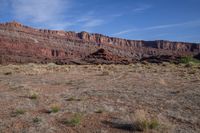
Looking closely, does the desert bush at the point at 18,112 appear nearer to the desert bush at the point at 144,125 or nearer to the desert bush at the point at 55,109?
the desert bush at the point at 55,109

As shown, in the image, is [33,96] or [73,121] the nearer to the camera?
[73,121]

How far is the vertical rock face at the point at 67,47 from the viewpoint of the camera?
74544mm

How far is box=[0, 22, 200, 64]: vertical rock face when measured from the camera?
74.5 m

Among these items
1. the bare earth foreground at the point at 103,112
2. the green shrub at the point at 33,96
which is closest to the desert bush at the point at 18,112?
the bare earth foreground at the point at 103,112

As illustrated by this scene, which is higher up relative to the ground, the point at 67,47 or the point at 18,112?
the point at 67,47

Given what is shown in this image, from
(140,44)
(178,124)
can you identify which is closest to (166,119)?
(178,124)

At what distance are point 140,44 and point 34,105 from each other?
556 feet

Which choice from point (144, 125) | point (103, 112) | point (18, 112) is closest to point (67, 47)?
point (18, 112)

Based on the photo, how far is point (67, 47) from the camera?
4975 inches

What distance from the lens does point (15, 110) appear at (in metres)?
9.17

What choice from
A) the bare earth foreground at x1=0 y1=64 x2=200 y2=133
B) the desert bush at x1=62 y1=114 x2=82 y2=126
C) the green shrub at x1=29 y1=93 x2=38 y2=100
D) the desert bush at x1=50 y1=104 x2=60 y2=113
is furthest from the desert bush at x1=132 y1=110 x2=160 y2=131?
the green shrub at x1=29 y1=93 x2=38 y2=100

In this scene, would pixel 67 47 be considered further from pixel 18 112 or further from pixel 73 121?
pixel 73 121

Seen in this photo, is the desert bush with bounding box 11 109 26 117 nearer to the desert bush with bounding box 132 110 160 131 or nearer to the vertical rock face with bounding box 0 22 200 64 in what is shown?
the desert bush with bounding box 132 110 160 131

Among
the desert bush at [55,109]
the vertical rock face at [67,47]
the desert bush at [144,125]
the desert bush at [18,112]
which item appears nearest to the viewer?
the desert bush at [144,125]
